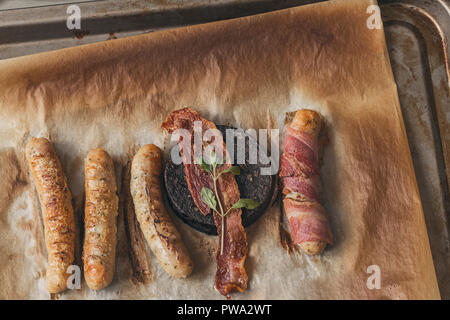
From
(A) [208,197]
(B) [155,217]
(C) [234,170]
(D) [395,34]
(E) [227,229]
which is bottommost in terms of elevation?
(E) [227,229]

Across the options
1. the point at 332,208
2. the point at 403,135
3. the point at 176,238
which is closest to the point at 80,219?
the point at 176,238

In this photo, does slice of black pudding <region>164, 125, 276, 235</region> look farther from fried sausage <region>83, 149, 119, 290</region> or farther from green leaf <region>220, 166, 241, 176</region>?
fried sausage <region>83, 149, 119, 290</region>

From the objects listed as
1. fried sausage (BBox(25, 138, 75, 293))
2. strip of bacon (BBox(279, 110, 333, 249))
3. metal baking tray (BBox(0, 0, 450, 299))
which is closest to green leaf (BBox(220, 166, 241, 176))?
strip of bacon (BBox(279, 110, 333, 249))

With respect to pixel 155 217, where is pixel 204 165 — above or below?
above

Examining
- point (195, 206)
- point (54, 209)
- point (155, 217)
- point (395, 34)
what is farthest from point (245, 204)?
point (395, 34)

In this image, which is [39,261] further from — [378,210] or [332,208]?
[378,210]

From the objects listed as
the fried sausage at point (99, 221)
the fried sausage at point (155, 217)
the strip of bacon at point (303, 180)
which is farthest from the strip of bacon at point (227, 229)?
the fried sausage at point (99, 221)

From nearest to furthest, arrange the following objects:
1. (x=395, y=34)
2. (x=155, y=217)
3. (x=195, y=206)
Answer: (x=155, y=217) < (x=195, y=206) < (x=395, y=34)

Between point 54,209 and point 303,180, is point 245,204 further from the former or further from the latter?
point 54,209

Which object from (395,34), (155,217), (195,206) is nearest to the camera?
(155,217)
